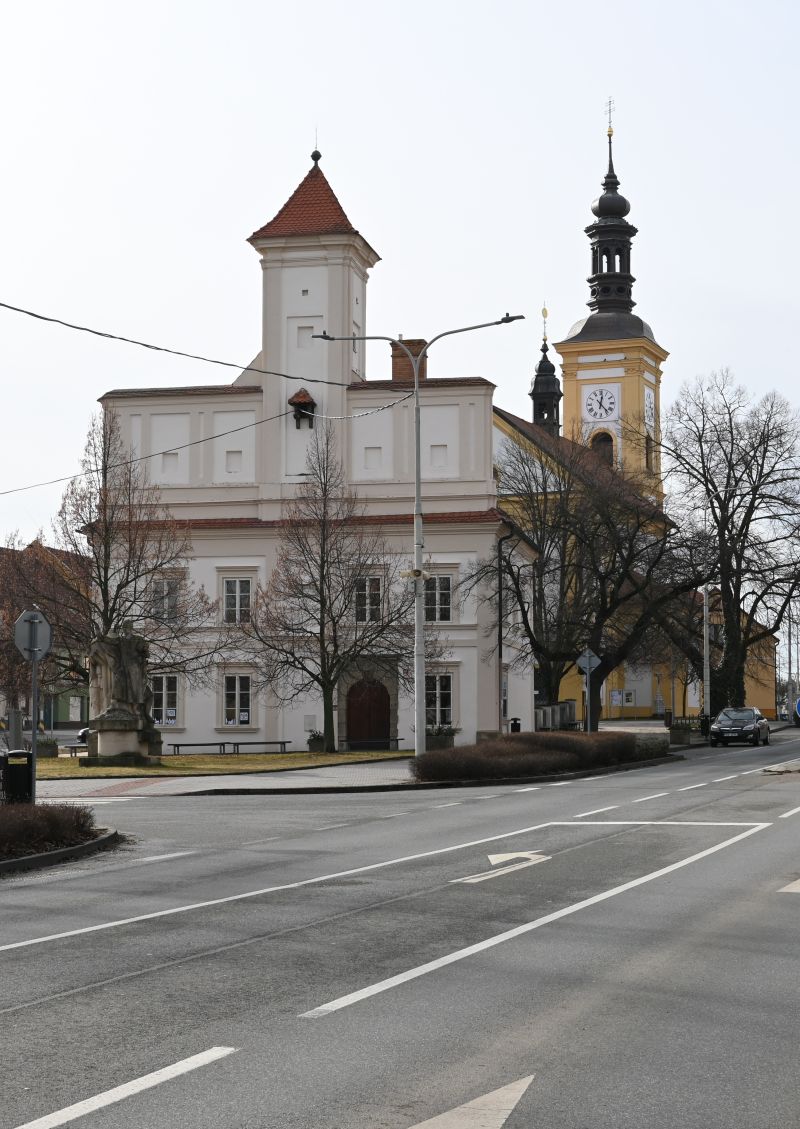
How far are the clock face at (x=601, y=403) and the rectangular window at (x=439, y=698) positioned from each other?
50.1 metres

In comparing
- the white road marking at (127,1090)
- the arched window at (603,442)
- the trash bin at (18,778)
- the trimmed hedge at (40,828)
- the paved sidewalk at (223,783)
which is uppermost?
the arched window at (603,442)

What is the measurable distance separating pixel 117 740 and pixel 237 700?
601 inches

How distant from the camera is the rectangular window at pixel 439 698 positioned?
5531 centimetres

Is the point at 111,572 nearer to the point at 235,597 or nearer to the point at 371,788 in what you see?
the point at 235,597

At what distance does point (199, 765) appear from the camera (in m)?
40.4

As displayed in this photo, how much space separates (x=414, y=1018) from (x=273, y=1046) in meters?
0.94

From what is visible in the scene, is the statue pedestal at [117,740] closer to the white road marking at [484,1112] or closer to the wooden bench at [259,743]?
the wooden bench at [259,743]

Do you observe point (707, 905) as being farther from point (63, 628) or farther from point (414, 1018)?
point (63, 628)

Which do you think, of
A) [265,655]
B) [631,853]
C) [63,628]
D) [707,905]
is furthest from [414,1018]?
[265,655]

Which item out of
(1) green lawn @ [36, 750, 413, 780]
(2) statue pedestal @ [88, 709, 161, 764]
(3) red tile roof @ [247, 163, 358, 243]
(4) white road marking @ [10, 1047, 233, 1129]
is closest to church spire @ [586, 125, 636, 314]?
(3) red tile roof @ [247, 163, 358, 243]

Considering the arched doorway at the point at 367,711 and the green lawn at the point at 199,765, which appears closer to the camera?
the green lawn at the point at 199,765

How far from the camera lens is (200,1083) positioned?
6680 millimetres

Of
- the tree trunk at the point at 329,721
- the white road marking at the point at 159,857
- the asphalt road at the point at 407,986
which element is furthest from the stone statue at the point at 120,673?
the white road marking at the point at 159,857

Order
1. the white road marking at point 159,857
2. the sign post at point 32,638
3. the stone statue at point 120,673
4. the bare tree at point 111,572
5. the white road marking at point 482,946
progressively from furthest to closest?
the bare tree at point 111,572 → the stone statue at point 120,673 → the sign post at point 32,638 → the white road marking at point 159,857 → the white road marking at point 482,946
